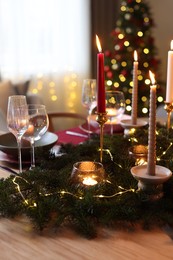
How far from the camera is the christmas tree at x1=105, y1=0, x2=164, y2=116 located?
388 cm

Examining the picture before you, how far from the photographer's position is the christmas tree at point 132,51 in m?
3.88

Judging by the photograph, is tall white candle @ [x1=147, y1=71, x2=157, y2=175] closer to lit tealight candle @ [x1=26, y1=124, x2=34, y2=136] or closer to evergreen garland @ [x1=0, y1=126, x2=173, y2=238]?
evergreen garland @ [x1=0, y1=126, x2=173, y2=238]

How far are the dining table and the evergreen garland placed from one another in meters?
0.02

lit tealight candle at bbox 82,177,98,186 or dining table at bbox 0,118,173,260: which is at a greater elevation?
lit tealight candle at bbox 82,177,98,186

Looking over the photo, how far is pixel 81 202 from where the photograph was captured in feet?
3.19

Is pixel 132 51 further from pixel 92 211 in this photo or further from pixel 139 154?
pixel 92 211

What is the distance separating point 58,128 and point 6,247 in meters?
3.28

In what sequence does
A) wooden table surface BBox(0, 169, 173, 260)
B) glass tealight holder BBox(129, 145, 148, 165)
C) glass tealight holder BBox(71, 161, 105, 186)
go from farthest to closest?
glass tealight holder BBox(129, 145, 148, 165)
glass tealight holder BBox(71, 161, 105, 186)
wooden table surface BBox(0, 169, 173, 260)

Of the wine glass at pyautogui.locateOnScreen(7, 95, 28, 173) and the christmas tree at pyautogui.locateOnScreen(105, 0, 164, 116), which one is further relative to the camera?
the christmas tree at pyautogui.locateOnScreen(105, 0, 164, 116)

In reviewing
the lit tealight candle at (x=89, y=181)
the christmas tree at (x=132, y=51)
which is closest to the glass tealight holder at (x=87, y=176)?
the lit tealight candle at (x=89, y=181)

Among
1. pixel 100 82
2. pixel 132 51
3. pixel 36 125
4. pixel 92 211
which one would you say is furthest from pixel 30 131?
pixel 132 51

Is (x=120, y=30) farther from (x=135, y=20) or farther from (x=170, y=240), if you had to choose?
(x=170, y=240)

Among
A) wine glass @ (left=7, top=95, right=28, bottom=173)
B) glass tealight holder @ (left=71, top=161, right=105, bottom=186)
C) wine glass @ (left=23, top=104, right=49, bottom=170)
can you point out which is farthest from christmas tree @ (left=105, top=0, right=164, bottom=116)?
glass tealight holder @ (left=71, top=161, right=105, bottom=186)

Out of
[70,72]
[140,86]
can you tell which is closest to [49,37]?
[70,72]
